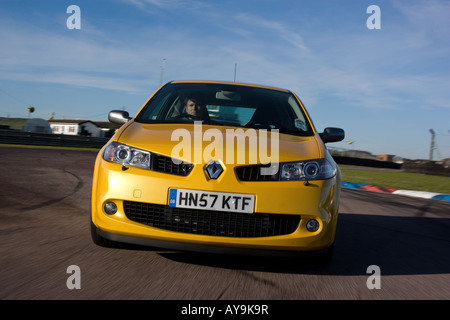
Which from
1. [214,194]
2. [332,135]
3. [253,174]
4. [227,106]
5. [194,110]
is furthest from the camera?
[227,106]

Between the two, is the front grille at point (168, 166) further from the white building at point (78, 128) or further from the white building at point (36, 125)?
the white building at point (78, 128)

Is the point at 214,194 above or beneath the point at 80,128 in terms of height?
beneath

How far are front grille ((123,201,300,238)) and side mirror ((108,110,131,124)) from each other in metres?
1.43

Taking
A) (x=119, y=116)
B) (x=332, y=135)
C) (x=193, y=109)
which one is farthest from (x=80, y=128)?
(x=332, y=135)

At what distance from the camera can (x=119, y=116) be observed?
14.7ft

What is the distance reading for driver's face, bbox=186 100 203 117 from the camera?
4.34m

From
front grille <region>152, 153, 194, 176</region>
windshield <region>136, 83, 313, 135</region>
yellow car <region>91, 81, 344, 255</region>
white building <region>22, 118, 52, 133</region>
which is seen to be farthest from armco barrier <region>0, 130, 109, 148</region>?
white building <region>22, 118, 52, 133</region>

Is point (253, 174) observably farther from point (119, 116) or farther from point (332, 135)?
point (119, 116)

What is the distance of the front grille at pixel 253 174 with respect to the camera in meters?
3.15

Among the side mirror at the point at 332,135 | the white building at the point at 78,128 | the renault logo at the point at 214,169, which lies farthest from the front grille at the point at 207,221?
the white building at the point at 78,128

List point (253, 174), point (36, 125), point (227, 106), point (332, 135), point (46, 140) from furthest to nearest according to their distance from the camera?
1. point (36, 125)
2. point (46, 140)
3. point (227, 106)
4. point (332, 135)
5. point (253, 174)

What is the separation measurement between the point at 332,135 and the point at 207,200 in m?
1.97
